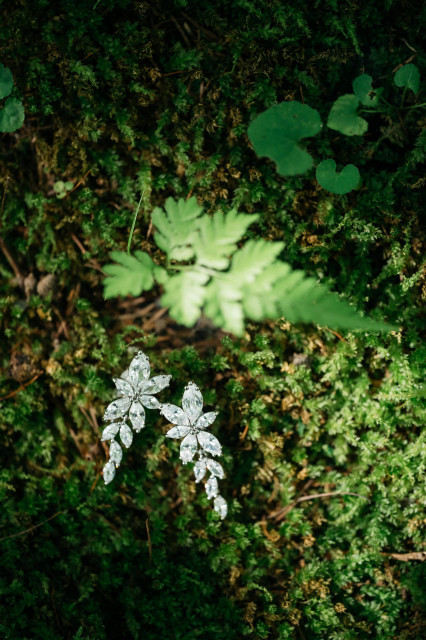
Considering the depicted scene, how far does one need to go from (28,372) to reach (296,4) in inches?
105

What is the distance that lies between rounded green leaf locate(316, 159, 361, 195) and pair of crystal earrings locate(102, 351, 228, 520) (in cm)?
131

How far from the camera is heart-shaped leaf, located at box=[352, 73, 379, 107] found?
2.43 metres

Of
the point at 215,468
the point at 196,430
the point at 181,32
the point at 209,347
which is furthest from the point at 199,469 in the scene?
the point at 181,32

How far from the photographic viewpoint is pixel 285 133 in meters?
A: 2.34

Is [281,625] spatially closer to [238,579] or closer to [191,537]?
[238,579]

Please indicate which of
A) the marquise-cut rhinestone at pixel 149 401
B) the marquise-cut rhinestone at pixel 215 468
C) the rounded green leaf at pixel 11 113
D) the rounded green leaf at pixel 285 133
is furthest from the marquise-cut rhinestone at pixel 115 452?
the rounded green leaf at pixel 11 113

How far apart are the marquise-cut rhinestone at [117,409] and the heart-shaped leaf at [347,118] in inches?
73.1

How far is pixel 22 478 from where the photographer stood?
298 cm

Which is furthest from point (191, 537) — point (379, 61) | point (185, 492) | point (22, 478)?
point (379, 61)

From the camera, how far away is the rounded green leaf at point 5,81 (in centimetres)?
254

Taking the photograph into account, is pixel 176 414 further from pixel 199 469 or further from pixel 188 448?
pixel 199 469

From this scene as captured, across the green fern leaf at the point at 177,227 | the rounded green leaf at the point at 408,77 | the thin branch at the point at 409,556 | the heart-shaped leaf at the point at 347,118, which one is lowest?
the thin branch at the point at 409,556

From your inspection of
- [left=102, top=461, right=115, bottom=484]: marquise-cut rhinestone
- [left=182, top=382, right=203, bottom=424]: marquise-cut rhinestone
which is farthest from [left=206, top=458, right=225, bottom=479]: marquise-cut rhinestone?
[left=102, top=461, right=115, bottom=484]: marquise-cut rhinestone

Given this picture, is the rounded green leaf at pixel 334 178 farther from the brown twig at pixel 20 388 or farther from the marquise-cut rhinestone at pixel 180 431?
the brown twig at pixel 20 388
